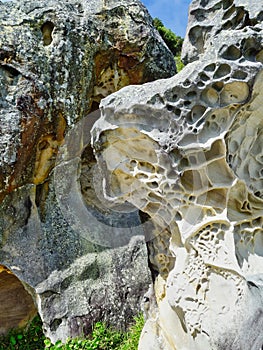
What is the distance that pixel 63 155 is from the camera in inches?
176

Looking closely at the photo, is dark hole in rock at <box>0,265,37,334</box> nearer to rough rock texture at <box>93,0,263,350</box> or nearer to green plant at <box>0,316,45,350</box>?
green plant at <box>0,316,45,350</box>

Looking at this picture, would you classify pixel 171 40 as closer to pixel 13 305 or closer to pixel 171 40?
pixel 171 40

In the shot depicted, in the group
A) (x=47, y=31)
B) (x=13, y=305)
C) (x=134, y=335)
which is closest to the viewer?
(x=134, y=335)

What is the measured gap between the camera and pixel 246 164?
2791mm

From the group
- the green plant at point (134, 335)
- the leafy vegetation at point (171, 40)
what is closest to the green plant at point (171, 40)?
the leafy vegetation at point (171, 40)

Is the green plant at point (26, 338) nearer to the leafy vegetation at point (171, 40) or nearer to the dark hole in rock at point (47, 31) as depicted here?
the dark hole in rock at point (47, 31)

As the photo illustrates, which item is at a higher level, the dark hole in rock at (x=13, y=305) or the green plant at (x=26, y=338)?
the dark hole in rock at (x=13, y=305)

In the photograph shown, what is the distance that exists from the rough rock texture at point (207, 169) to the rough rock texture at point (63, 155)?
137 cm

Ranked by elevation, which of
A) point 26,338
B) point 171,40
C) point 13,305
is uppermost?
point 171,40

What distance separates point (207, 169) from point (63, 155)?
212 cm

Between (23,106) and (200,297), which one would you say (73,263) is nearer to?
(23,106)

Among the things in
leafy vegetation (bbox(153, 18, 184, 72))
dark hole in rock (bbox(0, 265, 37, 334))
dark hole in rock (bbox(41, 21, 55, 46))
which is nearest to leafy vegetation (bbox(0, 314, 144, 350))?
dark hole in rock (bbox(0, 265, 37, 334))

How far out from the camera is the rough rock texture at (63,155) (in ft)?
13.3

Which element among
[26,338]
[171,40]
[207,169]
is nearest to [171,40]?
[171,40]
